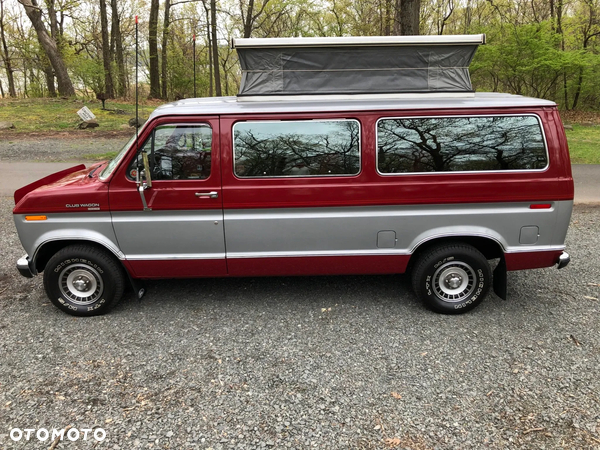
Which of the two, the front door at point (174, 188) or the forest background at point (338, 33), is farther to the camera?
the forest background at point (338, 33)

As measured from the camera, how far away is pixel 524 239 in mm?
4023

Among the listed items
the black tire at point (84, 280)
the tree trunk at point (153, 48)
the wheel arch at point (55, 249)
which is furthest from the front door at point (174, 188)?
the tree trunk at point (153, 48)

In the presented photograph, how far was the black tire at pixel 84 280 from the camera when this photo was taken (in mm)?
4070

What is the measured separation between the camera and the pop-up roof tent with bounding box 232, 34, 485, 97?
4137 mm

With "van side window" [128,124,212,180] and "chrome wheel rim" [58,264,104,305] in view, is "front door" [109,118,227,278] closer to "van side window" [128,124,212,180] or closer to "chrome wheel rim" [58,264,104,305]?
"van side window" [128,124,212,180]

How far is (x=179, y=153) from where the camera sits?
3.90 metres

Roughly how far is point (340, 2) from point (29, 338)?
121ft

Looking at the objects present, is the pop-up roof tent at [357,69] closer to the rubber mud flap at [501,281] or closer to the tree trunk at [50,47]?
the rubber mud flap at [501,281]

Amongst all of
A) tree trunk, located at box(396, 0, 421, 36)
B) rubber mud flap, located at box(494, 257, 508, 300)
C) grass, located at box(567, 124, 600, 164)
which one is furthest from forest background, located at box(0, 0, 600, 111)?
rubber mud flap, located at box(494, 257, 508, 300)

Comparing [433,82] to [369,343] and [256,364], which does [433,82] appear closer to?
[369,343]

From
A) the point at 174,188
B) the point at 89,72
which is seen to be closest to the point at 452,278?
the point at 174,188

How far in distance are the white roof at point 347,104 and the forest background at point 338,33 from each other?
6070 mm

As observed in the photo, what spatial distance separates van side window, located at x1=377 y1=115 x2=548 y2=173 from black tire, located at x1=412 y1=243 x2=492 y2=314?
2.68 ft

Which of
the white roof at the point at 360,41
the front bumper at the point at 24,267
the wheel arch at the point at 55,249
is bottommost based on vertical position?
the front bumper at the point at 24,267
